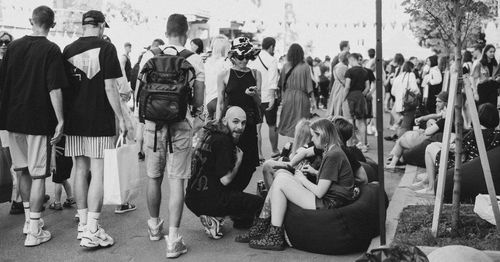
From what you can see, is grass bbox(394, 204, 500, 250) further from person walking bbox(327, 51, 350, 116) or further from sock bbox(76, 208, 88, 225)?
person walking bbox(327, 51, 350, 116)

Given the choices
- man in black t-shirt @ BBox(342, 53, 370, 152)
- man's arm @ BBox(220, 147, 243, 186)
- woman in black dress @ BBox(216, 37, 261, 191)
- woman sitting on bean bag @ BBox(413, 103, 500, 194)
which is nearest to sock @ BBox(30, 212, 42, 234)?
man's arm @ BBox(220, 147, 243, 186)

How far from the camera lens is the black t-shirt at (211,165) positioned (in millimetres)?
5645

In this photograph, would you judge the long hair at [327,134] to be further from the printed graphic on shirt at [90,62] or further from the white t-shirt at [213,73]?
the white t-shirt at [213,73]

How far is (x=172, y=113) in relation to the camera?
523cm

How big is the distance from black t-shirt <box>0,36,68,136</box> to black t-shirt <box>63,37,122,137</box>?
0.18 m

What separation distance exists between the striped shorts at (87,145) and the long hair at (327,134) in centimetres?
188

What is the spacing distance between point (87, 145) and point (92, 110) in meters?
0.32

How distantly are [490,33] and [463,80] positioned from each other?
16415mm

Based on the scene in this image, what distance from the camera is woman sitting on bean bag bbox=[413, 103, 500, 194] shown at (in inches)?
261

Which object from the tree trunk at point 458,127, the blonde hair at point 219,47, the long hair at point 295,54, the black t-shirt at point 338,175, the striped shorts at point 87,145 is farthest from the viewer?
the long hair at point 295,54

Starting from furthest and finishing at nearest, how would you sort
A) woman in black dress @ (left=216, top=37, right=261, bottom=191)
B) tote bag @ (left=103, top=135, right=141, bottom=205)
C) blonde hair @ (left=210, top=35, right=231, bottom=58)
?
blonde hair @ (left=210, top=35, right=231, bottom=58) < woman in black dress @ (left=216, top=37, right=261, bottom=191) < tote bag @ (left=103, top=135, right=141, bottom=205)

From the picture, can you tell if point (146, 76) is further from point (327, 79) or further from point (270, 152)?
point (327, 79)

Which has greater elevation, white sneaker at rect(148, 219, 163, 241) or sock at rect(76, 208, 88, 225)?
sock at rect(76, 208, 88, 225)

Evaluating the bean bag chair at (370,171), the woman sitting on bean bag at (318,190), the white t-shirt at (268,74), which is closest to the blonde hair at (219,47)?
the white t-shirt at (268,74)
